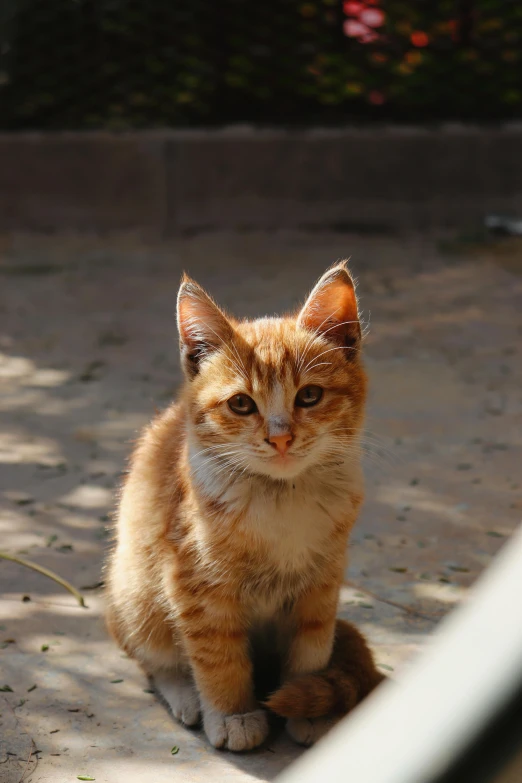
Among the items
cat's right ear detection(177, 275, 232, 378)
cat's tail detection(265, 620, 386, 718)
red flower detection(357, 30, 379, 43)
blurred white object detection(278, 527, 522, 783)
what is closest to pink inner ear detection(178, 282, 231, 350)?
cat's right ear detection(177, 275, 232, 378)

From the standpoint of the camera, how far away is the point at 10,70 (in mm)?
8125

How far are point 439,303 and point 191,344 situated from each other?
402 cm

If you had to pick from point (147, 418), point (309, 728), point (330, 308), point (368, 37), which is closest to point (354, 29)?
point (368, 37)

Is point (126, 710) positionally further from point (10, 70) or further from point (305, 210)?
point (10, 70)

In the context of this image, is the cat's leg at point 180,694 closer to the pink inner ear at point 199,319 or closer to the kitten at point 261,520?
the kitten at point 261,520

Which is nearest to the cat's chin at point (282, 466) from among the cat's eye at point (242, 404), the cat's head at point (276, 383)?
the cat's head at point (276, 383)

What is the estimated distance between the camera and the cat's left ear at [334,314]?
2.47 m

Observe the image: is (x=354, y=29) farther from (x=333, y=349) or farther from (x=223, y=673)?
(x=223, y=673)

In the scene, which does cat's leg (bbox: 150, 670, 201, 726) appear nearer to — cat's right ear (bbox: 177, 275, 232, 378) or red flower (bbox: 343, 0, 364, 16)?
cat's right ear (bbox: 177, 275, 232, 378)

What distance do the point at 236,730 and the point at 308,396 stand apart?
32.7 inches

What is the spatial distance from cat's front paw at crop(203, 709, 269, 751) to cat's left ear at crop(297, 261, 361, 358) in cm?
95

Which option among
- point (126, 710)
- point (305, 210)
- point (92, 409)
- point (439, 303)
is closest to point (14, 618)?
point (126, 710)

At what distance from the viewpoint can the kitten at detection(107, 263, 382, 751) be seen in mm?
2299

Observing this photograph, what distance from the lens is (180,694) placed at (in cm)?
254
